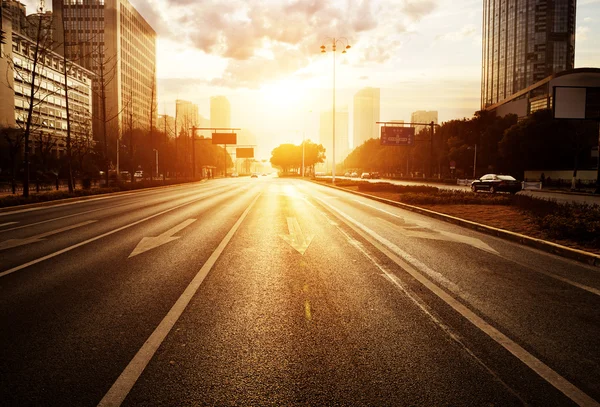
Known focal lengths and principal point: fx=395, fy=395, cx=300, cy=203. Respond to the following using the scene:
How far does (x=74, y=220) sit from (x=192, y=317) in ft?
36.6

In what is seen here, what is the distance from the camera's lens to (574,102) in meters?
29.0

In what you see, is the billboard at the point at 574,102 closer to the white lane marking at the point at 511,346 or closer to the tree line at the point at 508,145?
the tree line at the point at 508,145

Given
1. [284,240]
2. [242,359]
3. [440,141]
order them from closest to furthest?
[242,359]
[284,240]
[440,141]

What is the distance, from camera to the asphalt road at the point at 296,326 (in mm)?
2877

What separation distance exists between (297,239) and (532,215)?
25.0 ft

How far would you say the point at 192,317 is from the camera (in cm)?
429

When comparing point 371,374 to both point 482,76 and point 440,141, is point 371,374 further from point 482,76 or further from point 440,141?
point 482,76

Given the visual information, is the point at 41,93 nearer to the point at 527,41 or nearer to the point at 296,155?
the point at 296,155

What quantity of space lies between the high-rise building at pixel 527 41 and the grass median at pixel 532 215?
14470cm

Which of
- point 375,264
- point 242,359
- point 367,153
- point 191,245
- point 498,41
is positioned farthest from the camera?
point 498,41

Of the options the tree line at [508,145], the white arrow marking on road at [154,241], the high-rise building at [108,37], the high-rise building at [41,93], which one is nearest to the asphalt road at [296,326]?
the white arrow marking on road at [154,241]

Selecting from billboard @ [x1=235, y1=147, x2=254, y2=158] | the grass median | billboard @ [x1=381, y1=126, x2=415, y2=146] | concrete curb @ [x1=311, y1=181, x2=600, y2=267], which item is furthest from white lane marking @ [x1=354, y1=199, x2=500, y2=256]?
billboard @ [x1=235, y1=147, x2=254, y2=158]

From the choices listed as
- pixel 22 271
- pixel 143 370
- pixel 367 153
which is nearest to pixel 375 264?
pixel 143 370

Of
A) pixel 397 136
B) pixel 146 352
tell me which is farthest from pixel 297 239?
pixel 397 136
